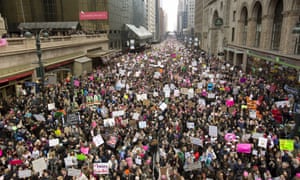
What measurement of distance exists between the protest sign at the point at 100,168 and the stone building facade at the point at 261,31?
1729 cm

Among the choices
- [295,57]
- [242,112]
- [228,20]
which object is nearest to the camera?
[242,112]

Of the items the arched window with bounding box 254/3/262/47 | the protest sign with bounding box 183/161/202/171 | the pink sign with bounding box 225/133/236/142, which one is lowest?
the protest sign with bounding box 183/161/202/171

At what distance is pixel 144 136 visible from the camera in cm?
1269

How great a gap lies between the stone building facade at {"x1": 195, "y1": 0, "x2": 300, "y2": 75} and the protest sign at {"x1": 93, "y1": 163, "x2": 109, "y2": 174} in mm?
17290

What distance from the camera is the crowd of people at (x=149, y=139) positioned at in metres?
10.1

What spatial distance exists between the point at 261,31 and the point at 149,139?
73.1 feet

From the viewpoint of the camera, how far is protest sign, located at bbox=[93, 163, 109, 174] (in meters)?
9.85

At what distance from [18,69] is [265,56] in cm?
2352

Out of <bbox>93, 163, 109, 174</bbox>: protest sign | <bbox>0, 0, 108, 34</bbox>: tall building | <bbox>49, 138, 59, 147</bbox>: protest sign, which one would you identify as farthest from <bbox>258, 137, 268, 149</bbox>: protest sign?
<bbox>0, 0, 108, 34</bbox>: tall building

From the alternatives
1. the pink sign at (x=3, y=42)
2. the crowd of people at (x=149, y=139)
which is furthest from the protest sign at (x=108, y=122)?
the pink sign at (x=3, y=42)

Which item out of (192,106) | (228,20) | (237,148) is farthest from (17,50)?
(228,20)

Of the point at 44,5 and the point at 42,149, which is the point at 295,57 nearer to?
the point at 42,149

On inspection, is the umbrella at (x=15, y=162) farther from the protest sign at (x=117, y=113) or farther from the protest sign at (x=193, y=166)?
the protest sign at (x=193, y=166)

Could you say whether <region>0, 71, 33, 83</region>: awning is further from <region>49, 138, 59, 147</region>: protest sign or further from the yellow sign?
the yellow sign
